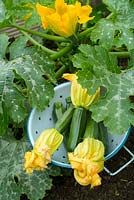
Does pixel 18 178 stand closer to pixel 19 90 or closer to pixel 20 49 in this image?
pixel 19 90

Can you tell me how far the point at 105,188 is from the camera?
188 cm

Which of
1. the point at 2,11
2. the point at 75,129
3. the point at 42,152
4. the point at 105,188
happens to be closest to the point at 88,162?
the point at 42,152

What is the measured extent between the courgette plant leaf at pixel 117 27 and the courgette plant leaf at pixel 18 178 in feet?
1.71

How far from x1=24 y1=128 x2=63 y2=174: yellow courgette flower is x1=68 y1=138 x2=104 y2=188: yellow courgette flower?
0.27ft

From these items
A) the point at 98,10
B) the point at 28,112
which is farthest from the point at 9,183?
the point at 98,10

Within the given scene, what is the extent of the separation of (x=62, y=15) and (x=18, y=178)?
2.07ft

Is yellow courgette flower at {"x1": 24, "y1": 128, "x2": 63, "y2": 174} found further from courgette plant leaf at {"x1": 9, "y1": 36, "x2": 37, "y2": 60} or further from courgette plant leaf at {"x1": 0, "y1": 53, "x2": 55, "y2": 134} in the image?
courgette plant leaf at {"x1": 9, "y1": 36, "x2": 37, "y2": 60}

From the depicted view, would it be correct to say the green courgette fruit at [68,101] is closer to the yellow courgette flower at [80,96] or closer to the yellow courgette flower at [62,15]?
the yellow courgette flower at [80,96]

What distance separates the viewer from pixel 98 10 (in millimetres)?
2367

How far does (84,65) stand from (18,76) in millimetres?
294

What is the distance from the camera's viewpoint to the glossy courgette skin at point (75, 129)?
5.84 ft

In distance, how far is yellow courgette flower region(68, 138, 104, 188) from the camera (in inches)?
60.6

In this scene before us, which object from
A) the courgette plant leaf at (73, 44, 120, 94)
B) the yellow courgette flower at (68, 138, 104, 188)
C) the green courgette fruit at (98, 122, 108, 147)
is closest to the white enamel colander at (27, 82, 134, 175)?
the green courgette fruit at (98, 122, 108, 147)

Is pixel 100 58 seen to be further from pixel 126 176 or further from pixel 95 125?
pixel 126 176
